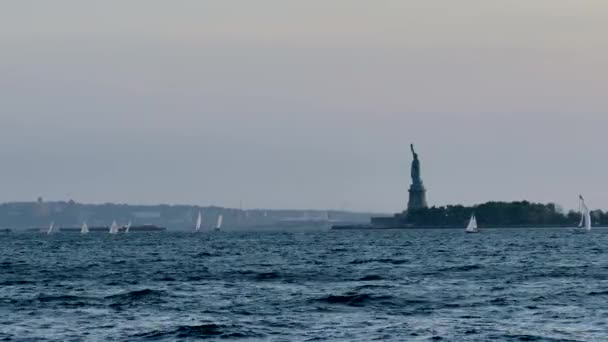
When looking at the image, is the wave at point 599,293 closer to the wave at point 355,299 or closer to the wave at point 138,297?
the wave at point 355,299

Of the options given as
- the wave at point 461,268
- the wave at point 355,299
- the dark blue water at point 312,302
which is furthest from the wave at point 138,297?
the wave at point 461,268

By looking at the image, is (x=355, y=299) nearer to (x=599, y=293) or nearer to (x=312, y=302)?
(x=312, y=302)

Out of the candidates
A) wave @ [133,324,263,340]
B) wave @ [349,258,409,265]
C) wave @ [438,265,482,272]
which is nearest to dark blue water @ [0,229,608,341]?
wave @ [133,324,263,340]

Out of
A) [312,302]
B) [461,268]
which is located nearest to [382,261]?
[461,268]

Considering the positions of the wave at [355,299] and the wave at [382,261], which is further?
the wave at [382,261]

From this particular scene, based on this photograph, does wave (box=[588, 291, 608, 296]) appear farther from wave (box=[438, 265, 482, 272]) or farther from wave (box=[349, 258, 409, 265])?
wave (box=[349, 258, 409, 265])

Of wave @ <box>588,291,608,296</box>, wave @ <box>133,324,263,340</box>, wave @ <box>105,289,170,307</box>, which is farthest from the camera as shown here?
wave @ <box>588,291,608,296</box>

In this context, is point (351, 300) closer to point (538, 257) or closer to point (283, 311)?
point (283, 311)

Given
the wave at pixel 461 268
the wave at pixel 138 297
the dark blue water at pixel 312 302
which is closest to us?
the dark blue water at pixel 312 302

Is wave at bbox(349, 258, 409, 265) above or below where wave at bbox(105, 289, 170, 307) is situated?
above

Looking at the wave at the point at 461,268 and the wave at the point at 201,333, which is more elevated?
the wave at the point at 461,268

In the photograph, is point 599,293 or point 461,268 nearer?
point 599,293

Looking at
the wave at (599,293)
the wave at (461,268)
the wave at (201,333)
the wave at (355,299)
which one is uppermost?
the wave at (461,268)

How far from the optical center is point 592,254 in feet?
349
